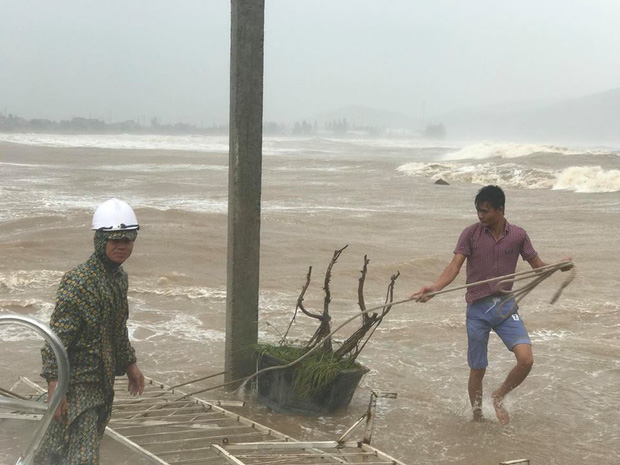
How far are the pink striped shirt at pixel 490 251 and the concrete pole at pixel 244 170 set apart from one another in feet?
4.97

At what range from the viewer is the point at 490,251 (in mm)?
5379

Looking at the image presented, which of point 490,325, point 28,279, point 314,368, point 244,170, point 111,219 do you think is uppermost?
point 244,170

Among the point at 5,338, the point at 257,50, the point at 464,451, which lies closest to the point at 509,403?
the point at 464,451

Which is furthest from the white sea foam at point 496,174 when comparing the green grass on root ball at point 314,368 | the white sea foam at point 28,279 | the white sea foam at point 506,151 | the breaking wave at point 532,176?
the green grass on root ball at point 314,368

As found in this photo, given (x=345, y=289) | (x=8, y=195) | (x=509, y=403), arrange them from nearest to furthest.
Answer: (x=509, y=403), (x=345, y=289), (x=8, y=195)

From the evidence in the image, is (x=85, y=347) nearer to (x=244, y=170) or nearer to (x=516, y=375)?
(x=244, y=170)

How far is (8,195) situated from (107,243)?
731 inches

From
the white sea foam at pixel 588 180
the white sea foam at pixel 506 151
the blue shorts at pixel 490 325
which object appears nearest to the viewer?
the blue shorts at pixel 490 325

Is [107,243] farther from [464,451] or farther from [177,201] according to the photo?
[177,201]

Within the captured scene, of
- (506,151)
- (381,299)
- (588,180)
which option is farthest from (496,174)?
(381,299)

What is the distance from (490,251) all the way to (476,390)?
107 centimetres

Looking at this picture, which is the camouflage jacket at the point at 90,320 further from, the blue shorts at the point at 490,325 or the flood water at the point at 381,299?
A: the blue shorts at the point at 490,325

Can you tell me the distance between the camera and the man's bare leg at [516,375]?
5.22 m

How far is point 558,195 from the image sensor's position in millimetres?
26812
